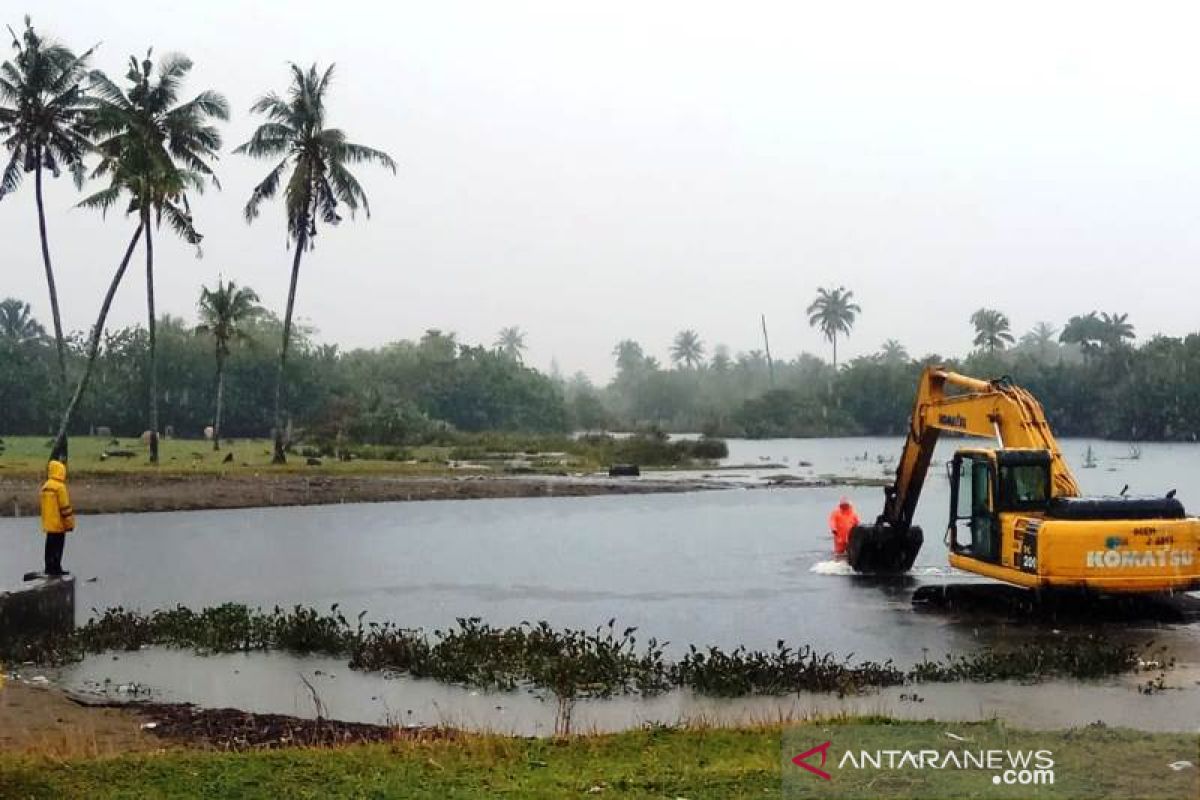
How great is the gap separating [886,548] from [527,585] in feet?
21.7

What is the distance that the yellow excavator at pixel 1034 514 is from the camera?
1683cm

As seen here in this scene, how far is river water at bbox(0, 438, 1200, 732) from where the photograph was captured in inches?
523

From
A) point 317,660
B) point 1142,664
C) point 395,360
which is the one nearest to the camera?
point 1142,664

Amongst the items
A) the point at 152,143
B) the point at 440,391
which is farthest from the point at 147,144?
the point at 440,391

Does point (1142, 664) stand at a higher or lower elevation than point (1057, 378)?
lower

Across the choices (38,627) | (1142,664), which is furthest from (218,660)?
(1142,664)

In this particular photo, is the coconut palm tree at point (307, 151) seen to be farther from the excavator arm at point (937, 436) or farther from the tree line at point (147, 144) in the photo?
the excavator arm at point (937, 436)

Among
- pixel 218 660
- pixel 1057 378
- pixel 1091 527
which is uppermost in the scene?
pixel 1057 378

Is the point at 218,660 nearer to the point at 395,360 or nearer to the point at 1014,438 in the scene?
the point at 1014,438

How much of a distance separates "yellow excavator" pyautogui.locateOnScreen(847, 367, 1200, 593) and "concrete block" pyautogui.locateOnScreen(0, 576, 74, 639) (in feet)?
40.7

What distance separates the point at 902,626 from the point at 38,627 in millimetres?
11278

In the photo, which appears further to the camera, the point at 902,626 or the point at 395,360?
the point at 395,360

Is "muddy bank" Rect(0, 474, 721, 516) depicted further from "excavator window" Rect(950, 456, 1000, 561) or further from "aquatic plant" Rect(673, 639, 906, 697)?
"aquatic plant" Rect(673, 639, 906, 697)

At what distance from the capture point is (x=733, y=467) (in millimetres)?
66062
